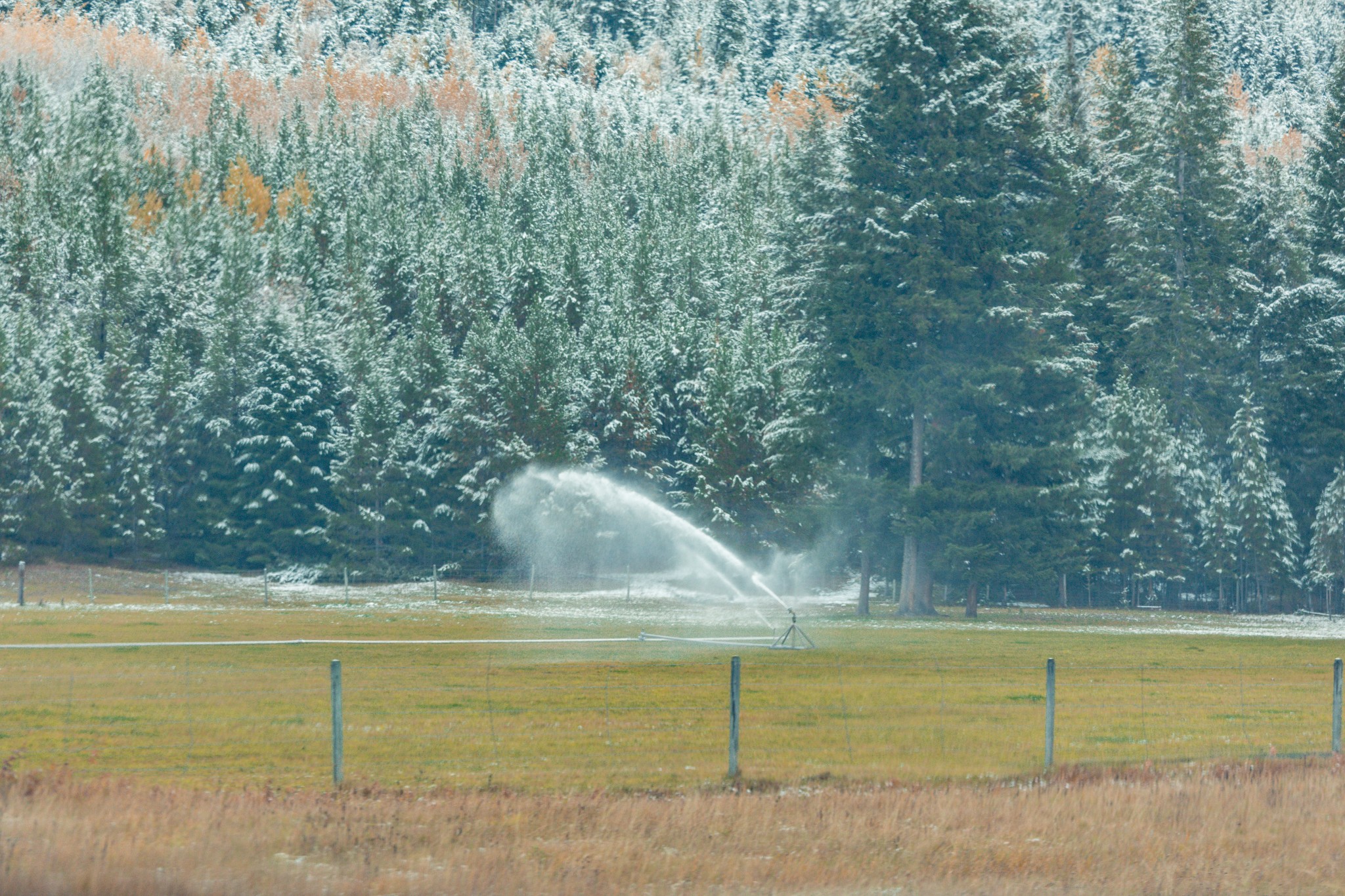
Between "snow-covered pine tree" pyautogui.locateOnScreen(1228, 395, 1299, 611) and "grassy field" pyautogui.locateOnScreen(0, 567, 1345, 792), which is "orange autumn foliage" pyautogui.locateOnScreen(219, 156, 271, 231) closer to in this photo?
"snow-covered pine tree" pyautogui.locateOnScreen(1228, 395, 1299, 611)

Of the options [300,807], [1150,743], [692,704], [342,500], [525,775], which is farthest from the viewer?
[342,500]

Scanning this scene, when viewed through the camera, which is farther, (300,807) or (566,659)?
(566,659)

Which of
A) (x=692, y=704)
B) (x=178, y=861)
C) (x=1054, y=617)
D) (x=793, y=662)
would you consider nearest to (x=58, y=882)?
(x=178, y=861)

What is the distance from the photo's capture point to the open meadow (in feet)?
40.6

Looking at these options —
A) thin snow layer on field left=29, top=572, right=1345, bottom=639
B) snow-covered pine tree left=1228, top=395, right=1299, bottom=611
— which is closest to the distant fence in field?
thin snow layer on field left=29, top=572, right=1345, bottom=639

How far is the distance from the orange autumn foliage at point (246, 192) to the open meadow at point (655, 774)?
108 meters

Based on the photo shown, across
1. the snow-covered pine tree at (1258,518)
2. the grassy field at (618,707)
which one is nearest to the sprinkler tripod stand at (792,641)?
the grassy field at (618,707)

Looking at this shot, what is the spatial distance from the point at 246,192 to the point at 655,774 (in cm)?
13723

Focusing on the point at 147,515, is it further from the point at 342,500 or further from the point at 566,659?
the point at 566,659

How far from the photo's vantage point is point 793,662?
31688mm

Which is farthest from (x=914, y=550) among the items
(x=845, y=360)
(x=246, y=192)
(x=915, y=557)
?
(x=246, y=192)

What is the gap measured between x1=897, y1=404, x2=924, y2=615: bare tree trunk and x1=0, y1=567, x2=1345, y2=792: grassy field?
1526 centimetres

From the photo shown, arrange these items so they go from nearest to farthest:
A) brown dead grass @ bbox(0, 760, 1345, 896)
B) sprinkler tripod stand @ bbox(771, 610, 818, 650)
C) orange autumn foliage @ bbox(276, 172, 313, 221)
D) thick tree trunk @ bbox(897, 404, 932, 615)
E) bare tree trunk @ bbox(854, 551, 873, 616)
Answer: brown dead grass @ bbox(0, 760, 1345, 896), sprinkler tripod stand @ bbox(771, 610, 818, 650), bare tree trunk @ bbox(854, 551, 873, 616), thick tree trunk @ bbox(897, 404, 932, 615), orange autumn foliage @ bbox(276, 172, 313, 221)

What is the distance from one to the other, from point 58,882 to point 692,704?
1361 cm
